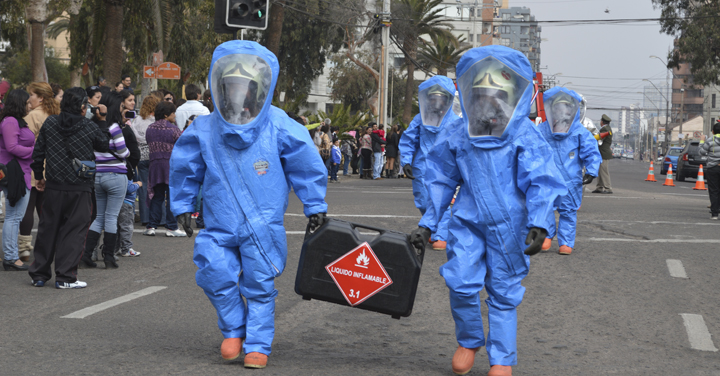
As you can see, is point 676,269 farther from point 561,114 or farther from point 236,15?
point 236,15

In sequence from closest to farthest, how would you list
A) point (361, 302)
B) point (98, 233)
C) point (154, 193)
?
point (361, 302) < point (98, 233) < point (154, 193)

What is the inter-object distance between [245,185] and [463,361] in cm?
164

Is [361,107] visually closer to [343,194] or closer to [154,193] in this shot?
[343,194]

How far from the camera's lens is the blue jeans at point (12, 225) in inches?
311

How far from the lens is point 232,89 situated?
4.88m

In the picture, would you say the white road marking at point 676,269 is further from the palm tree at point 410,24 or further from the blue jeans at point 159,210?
the palm tree at point 410,24

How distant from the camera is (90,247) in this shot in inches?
323

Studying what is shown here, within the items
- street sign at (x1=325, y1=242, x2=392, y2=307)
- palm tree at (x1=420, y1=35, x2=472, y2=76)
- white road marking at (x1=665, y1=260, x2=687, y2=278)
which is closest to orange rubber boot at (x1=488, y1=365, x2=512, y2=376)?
street sign at (x1=325, y1=242, x2=392, y2=307)

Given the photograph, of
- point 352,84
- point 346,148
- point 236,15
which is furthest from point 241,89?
point 352,84

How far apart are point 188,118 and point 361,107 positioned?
5729 centimetres

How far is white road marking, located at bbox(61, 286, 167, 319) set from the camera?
237 inches

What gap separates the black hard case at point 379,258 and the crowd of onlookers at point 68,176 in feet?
10.3

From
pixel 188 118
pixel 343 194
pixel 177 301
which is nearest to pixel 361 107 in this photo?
pixel 343 194

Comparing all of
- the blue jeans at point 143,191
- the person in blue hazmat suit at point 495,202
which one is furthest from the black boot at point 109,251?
the person in blue hazmat suit at point 495,202
